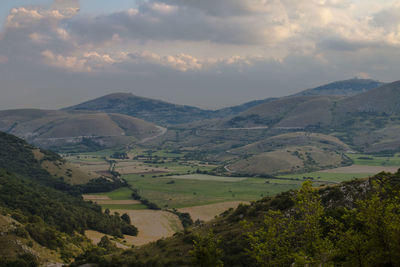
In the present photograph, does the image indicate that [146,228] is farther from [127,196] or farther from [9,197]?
[127,196]

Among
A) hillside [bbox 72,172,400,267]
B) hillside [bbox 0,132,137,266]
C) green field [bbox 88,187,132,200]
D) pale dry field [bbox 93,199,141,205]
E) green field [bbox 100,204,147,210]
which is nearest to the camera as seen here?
hillside [bbox 72,172,400,267]

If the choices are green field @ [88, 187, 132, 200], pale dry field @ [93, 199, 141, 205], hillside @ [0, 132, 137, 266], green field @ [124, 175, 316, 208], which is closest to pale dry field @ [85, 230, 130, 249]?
hillside @ [0, 132, 137, 266]

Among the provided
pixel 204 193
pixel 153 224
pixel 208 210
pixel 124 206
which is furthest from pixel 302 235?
pixel 204 193

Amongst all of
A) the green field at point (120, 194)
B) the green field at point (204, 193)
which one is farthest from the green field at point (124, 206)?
the green field at point (120, 194)

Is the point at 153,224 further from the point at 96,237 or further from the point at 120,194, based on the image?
the point at 120,194

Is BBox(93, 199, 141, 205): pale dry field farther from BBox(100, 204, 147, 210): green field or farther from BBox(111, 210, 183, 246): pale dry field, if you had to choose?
BBox(111, 210, 183, 246): pale dry field

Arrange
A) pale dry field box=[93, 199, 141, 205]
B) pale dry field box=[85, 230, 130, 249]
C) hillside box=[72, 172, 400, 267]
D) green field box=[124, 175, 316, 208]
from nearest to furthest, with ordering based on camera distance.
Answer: hillside box=[72, 172, 400, 267], pale dry field box=[85, 230, 130, 249], pale dry field box=[93, 199, 141, 205], green field box=[124, 175, 316, 208]

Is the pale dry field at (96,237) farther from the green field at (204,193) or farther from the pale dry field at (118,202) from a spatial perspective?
the green field at (204,193)
